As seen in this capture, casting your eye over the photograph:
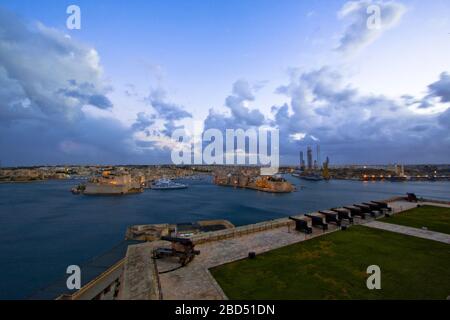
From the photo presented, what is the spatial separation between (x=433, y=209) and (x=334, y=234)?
649 inches

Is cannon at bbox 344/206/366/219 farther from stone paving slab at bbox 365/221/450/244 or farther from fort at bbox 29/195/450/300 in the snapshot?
stone paving slab at bbox 365/221/450/244

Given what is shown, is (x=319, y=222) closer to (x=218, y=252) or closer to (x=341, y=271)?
(x=341, y=271)

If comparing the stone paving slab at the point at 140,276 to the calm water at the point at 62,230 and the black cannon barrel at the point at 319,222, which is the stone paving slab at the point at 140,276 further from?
the calm water at the point at 62,230

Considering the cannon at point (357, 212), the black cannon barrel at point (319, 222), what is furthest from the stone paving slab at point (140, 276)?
the cannon at point (357, 212)

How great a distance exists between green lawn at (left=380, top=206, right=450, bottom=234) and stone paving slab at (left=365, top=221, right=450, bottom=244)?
1.10m

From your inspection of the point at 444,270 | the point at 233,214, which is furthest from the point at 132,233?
the point at 444,270

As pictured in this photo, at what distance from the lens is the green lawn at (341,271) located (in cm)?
895

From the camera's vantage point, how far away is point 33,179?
188 meters

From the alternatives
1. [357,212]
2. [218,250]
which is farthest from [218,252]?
[357,212]

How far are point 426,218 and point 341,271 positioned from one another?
52.9 feet

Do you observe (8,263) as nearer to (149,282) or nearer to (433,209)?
(149,282)

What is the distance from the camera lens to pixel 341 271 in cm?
1077

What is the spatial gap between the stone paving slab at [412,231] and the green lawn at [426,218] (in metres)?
1.10

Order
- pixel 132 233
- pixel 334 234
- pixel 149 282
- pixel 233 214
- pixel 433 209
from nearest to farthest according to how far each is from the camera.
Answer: pixel 149 282 → pixel 334 234 → pixel 433 209 → pixel 132 233 → pixel 233 214
